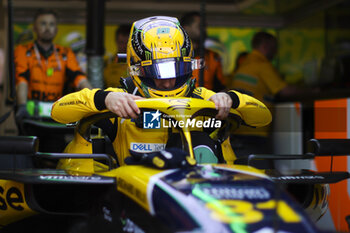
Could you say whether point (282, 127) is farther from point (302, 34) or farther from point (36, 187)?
point (36, 187)

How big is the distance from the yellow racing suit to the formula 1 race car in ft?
Result: 0.20

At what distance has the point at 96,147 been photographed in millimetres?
3232

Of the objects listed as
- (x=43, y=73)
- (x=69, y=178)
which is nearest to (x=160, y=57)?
(x=69, y=178)

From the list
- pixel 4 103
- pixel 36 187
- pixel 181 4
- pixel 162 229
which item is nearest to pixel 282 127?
pixel 181 4

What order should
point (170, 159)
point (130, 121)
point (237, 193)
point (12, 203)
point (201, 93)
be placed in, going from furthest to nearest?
point (201, 93), point (130, 121), point (12, 203), point (170, 159), point (237, 193)

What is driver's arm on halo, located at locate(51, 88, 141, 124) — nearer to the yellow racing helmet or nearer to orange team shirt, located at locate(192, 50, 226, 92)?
the yellow racing helmet

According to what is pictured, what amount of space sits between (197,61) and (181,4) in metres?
3.85

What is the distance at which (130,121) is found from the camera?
121 inches

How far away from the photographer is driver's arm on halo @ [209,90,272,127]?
2.73 metres

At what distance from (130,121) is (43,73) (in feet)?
7.21

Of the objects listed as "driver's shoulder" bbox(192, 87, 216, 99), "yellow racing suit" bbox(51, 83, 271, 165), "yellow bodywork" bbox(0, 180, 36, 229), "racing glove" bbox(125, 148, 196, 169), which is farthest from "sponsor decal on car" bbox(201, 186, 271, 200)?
"driver's shoulder" bbox(192, 87, 216, 99)

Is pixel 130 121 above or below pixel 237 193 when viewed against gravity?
above

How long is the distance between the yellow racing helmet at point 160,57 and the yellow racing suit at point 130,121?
254mm

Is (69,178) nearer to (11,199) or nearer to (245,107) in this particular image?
(11,199)
